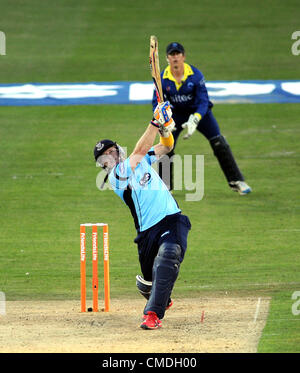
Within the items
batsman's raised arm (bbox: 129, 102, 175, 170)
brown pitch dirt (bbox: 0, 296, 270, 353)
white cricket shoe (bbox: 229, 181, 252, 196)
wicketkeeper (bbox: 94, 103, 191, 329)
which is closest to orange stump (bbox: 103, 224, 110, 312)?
brown pitch dirt (bbox: 0, 296, 270, 353)

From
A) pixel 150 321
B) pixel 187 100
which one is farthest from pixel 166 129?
pixel 187 100

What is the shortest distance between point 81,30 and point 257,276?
15721mm

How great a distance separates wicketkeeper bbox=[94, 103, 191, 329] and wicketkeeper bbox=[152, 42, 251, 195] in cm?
→ 467

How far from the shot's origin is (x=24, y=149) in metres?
17.2

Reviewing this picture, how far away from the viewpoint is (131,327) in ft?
27.6

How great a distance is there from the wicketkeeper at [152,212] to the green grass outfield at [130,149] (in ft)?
3.53

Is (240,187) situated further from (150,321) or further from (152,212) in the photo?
(150,321)

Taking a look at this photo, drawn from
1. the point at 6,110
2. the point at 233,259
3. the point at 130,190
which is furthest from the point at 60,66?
the point at 130,190

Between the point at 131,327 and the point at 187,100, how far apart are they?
19.6ft

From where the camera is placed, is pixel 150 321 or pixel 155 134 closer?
pixel 150 321

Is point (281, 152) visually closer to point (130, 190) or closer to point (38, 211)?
point (38, 211)

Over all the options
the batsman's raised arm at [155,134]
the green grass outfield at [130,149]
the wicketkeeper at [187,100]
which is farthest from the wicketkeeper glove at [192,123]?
the batsman's raised arm at [155,134]

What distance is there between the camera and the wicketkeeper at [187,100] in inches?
531

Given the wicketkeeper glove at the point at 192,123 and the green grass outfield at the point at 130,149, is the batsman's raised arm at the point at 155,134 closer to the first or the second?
the green grass outfield at the point at 130,149
